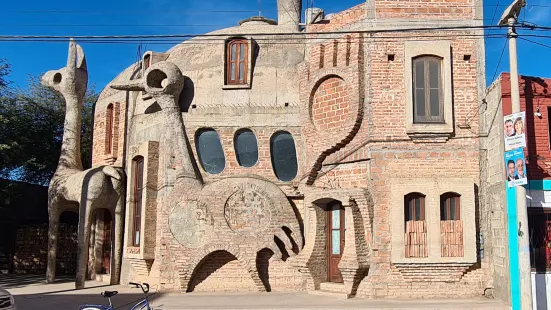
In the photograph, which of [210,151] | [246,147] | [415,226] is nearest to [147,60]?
[210,151]

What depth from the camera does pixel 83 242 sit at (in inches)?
695

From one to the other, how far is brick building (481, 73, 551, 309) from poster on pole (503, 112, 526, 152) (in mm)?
1006

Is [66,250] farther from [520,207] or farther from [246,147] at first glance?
[520,207]

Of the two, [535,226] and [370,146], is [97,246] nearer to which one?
[370,146]

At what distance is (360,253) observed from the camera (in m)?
14.1

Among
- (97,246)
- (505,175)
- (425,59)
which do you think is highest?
(425,59)

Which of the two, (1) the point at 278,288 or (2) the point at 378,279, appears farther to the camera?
(1) the point at 278,288

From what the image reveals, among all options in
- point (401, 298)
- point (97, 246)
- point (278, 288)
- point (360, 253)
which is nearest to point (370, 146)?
point (360, 253)

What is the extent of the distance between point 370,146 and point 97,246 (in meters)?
10.9

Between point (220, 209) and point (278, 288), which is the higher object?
point (220, 209)

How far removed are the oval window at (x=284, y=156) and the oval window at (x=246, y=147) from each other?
537 mm

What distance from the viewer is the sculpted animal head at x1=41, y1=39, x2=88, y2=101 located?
19609 millimetres

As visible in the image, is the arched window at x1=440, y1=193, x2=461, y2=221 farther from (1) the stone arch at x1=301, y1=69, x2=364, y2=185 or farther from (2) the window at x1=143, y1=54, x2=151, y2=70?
(2) the window at x1=143, y1=54, x2=151, y2=70

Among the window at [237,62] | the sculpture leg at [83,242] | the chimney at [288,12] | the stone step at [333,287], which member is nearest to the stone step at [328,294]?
the stone step at [333,287]
